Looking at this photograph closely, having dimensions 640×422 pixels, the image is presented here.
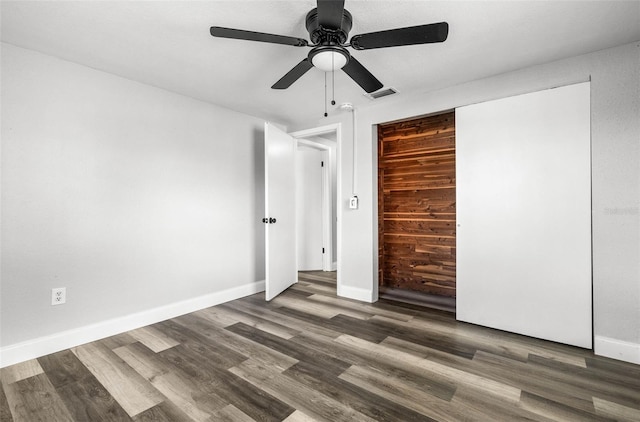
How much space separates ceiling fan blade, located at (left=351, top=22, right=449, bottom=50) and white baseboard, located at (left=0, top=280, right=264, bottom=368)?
293cm

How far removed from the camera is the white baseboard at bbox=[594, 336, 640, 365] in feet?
6.85

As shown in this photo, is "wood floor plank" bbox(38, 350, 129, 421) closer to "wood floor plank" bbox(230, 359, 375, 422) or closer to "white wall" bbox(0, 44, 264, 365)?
"white wall" bbox(0, 44, 264, 365)

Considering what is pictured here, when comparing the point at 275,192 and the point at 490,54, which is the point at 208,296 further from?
the point at 490,54

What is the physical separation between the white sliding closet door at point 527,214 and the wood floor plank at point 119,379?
8.75ft

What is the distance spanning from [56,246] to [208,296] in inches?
58.3

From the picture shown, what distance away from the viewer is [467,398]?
5.54 ft

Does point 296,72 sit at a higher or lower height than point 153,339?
A: higher

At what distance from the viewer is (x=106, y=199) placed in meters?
2.56

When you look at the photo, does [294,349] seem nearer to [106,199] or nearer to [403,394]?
[403,394]

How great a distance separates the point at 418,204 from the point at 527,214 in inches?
61.0

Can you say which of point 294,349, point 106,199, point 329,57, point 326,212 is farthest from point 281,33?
point 326,212

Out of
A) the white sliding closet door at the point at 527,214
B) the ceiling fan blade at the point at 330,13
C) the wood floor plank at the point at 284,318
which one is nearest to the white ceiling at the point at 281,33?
the ceiling fan blade at the point at 330,13

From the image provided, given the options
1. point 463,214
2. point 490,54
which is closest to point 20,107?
point 490,54

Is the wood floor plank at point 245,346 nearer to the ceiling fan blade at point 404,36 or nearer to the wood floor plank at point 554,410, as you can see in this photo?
the wood floor plank at point 554,410
